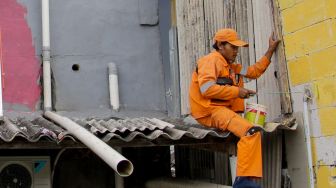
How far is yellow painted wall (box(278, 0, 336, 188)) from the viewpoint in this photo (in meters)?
6.57

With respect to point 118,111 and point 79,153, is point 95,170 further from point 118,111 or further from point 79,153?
point 118,111

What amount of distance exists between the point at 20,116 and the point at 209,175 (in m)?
2.76

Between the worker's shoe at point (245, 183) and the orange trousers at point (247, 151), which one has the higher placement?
the orange trousers at point (247, 151)

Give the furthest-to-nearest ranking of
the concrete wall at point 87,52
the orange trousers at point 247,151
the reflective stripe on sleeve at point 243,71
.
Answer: the concrete wall at point 87,52, the reflective stripe on sleeve at point 243,71, the orange trousers at point 247,151

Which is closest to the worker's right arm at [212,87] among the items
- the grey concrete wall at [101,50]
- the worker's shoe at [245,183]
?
the worker's shoe at [245,183]

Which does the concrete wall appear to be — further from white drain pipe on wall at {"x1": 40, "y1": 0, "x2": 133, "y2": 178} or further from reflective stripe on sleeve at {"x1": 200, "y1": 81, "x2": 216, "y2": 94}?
reflective stripe on sleeve at {"x1": 200, "y1": 81, "x2": 216, "y2": 94}

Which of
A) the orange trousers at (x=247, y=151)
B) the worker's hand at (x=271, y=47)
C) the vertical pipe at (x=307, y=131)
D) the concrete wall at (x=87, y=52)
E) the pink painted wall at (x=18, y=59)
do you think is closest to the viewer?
the orange trousers at (x=247, y=151)

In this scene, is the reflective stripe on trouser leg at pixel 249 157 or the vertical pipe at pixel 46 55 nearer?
the reflective stripe on trouser leg at pixel 249 157

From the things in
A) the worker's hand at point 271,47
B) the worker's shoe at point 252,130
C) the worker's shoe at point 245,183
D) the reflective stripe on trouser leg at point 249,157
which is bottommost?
the worker's shoe at point 245,183

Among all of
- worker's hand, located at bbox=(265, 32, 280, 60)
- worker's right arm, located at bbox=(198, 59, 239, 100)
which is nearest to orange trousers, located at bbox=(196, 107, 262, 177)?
worker's right arm, located at bbox=(198, 59, 239, 100)

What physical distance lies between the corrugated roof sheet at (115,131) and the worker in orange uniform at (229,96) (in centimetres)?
22

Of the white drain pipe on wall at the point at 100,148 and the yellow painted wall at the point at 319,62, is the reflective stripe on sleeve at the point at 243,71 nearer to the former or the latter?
the yellow painted wall at the point at 319,62

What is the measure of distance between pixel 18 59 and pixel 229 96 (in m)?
3.55

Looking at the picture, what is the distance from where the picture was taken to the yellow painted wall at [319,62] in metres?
6.57
